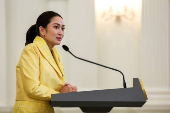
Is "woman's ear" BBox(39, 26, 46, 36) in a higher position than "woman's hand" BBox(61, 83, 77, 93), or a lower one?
higher

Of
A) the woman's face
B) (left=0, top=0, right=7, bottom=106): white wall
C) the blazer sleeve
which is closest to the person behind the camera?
the blazer sleeve

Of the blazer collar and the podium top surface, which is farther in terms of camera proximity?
the blazer collar

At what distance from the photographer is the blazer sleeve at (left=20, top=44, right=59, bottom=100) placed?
5.61ft

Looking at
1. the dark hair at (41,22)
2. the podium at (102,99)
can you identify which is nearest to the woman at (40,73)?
the dark hair at (41,22)

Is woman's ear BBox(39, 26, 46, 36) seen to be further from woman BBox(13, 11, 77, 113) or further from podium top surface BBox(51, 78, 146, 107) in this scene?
podium top surface BBox(51, 78, 146, 107)

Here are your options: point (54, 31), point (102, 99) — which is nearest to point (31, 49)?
point (54, 31)

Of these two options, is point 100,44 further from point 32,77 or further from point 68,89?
point 32,77

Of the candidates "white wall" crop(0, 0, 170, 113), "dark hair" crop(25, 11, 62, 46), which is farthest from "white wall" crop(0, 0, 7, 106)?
"dark hair" crop(25, 11, 62, 46)

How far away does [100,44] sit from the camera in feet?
13.5

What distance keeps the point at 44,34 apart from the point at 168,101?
255cm

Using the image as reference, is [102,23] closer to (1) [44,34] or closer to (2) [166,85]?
(2) [166,85]

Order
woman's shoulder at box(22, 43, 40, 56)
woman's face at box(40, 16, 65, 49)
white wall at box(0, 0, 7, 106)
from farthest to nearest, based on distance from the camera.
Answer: white wall at box(0, 0, 7, 106) → woman's face at box(40, 16, 65, 49) → woman's shoulder at box(22, 43, 40, 56)

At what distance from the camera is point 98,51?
411 cm

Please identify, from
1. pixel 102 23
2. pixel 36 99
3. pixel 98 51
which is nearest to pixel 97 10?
pixel 102 23
